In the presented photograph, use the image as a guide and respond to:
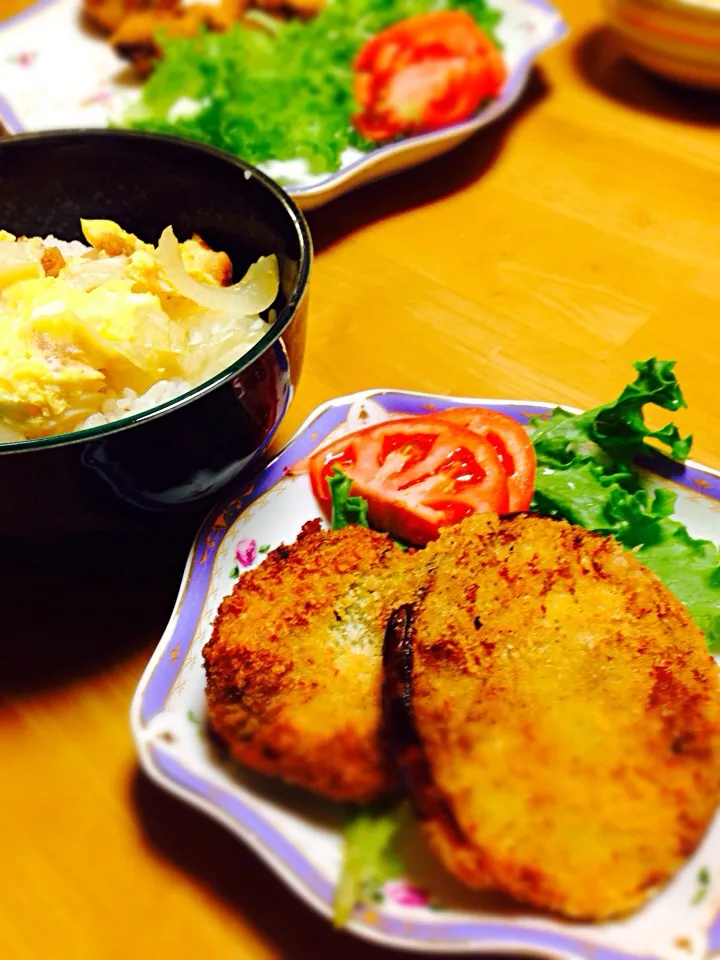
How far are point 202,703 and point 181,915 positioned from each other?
0.24 metres

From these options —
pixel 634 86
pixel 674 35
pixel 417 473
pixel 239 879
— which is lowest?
pixel 239 879

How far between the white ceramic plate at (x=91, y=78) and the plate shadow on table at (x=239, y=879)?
1.45m

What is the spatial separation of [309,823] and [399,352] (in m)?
1.03

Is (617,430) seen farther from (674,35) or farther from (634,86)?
(634,86)

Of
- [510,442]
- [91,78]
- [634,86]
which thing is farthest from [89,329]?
[634,86]

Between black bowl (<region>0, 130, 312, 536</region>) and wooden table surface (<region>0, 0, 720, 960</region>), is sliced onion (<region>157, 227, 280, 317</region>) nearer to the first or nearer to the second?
black bowl (<region>0, 130, 312, 536</region>)

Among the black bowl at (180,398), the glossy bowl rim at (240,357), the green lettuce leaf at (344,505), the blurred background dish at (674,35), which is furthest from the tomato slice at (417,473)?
the blurred background dish at (674,35)

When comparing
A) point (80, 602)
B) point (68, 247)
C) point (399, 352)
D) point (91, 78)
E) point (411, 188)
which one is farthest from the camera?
point (91, 78)

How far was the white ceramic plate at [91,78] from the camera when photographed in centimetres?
205

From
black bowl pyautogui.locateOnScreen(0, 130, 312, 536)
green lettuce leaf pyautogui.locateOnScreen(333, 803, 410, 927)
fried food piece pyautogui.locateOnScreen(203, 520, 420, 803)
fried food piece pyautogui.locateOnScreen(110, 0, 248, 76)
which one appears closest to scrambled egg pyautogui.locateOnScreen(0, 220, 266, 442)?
black bowl pyautogui.locateOnScreen(0, 130, 312, 536)

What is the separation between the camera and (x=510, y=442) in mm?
1301

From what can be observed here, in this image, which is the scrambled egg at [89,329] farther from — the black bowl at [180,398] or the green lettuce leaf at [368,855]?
the green lettuce leaf at [368,855]

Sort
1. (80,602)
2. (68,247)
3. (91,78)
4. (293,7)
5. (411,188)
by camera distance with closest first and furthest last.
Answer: (80,602), (68,247), (411,188), (91,78), (293,7)

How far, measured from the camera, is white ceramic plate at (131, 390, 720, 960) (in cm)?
82
